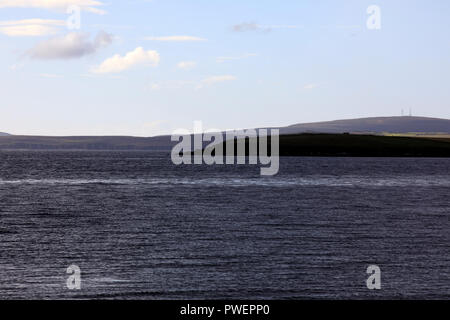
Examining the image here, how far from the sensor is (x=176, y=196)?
8906 cm

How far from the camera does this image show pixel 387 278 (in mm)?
31750

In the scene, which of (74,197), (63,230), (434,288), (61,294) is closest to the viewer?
(61,294)

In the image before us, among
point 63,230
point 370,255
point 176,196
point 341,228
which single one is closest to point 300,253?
point 370,255

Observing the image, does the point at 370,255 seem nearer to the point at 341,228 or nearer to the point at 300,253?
the point at 300,253

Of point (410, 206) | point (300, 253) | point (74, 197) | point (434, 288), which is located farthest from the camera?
point (74, 197)

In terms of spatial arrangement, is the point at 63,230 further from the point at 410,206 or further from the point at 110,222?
the point at 410,206

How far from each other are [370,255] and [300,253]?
4402mm

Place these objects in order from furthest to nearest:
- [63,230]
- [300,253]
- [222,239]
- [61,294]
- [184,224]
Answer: [184,224], [63,230], [222,239], [300,253], [61,294]

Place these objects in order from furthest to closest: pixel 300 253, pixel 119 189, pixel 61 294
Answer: pixel 119 189 → pixel 300 253 → pixel 61 294

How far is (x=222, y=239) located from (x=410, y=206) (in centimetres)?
3737

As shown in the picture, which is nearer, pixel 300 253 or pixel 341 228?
pixel 300 253
